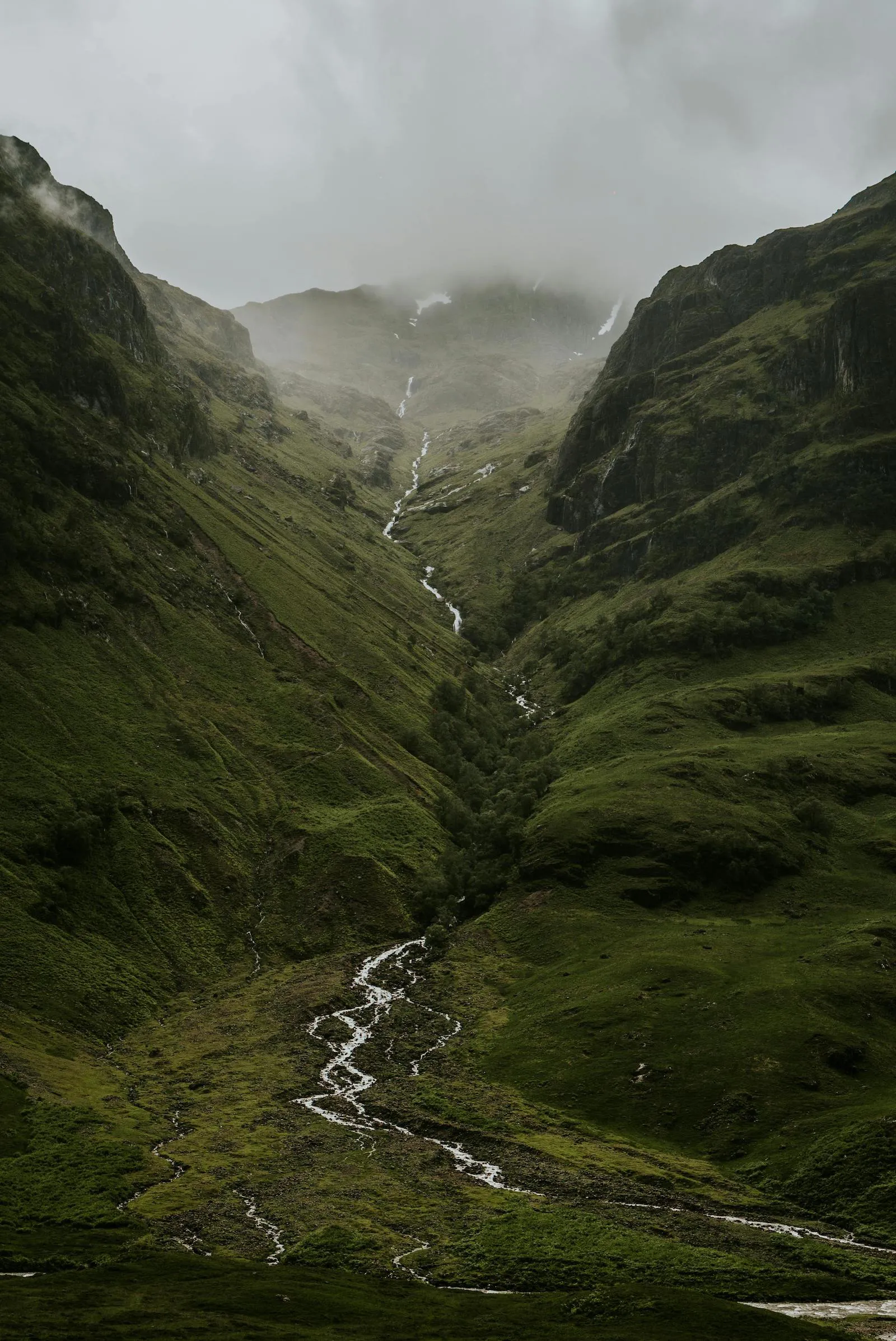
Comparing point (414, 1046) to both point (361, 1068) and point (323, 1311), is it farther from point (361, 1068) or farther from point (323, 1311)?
point (323, 1311)

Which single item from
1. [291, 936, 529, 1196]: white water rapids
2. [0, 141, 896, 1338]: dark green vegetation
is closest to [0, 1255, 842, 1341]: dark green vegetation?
[0, 141, 896, 1338]: dark green vegetation

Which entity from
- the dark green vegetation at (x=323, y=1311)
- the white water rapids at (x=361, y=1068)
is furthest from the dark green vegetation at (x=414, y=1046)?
the white water rapids at (x=361, y=1068)

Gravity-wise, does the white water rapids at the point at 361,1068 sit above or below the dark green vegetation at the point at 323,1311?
below

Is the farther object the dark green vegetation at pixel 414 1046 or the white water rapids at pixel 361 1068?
the white water rapids at pixel 361 1068

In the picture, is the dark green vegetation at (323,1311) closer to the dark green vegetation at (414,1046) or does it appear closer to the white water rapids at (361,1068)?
the dark green vegetation at (414,1046)

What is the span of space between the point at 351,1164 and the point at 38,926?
6348 cm

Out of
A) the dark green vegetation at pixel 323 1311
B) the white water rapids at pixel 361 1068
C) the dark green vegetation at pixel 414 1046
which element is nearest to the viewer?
the dark green vegetation at pixel 323 1311

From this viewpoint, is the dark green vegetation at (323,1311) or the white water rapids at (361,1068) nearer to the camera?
the dark green vegetation at (323,1311)

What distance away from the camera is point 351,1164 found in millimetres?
90312

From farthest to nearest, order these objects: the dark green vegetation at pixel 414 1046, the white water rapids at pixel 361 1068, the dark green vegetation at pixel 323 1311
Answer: the white water rapids at pixel 361 1068, the dark green vegetation at pixel 414 1046, the dark green vegetation at pixel 323 1311

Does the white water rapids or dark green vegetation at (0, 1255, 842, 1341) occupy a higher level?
dark green vegetation at (0, 1255, 842, 1341)

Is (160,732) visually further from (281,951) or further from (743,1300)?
(743,1300)

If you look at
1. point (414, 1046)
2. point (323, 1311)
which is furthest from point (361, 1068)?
point (323, 1311)

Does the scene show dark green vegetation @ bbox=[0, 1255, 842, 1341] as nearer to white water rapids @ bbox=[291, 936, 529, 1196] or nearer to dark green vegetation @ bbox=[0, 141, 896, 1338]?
dark green vegetation @ bbox=[0, 141, 896, 1338]
